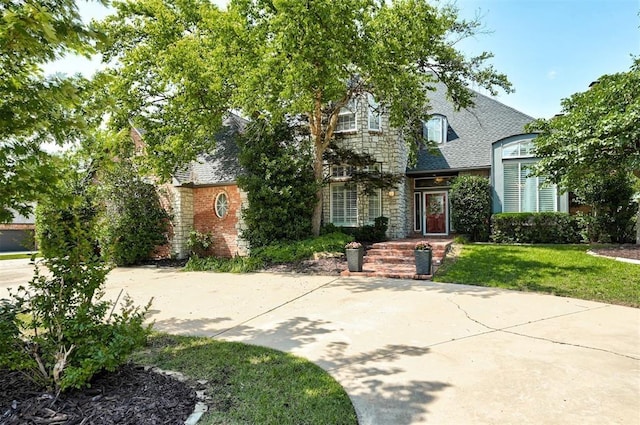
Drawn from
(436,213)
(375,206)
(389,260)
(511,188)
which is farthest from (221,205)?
(511,188)

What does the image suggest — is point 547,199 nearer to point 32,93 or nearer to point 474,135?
point 474,135

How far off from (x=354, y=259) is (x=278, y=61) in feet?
19.9

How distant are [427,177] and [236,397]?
16164mm

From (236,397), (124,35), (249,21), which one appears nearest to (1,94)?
(236,397)

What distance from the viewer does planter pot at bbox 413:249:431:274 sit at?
381 inches

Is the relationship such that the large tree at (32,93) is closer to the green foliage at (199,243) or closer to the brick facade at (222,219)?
the brick facade at (222,219)

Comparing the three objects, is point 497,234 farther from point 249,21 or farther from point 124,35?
point 124,35

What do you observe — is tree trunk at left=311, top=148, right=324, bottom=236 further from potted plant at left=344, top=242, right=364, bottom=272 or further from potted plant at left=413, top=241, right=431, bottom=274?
potted plant at left=413, top=241, right=431, bottom=274

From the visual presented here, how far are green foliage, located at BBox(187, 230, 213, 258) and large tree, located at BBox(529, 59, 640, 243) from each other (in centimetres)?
1256

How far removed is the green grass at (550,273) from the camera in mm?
7543

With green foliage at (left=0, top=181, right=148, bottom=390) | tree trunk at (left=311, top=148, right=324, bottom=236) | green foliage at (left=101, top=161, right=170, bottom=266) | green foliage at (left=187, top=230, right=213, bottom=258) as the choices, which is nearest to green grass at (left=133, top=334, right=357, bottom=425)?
green foliage at (left=0, top=181, right=148, bottom=390)

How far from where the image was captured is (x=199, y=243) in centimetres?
1546

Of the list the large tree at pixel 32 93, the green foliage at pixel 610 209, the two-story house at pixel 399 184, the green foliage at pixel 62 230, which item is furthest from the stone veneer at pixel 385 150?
the large tree at pixel 32 93

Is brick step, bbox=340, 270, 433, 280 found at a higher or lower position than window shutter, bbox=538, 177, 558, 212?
lower
